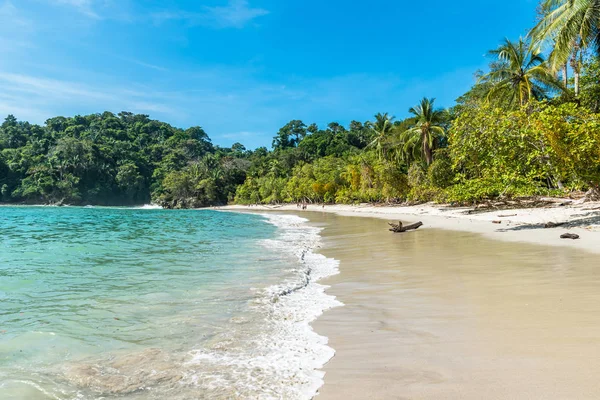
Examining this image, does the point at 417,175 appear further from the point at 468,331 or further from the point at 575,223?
the point at 468,331

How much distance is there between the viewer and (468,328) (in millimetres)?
4039

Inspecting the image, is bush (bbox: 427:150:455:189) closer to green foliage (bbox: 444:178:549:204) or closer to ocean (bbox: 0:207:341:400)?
green foliage (bbox: 444:178:549:204)

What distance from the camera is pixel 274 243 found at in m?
14.5

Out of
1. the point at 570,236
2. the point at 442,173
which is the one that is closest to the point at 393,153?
the point at 442,173

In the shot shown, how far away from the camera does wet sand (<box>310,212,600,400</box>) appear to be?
2770 mm

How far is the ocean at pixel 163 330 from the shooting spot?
3.21 metres

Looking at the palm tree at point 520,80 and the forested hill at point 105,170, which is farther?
the forested hill at point 105,170

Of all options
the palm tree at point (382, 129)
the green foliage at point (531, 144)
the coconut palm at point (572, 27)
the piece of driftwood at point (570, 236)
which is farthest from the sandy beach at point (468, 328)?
the palm tree at point (382, 129)

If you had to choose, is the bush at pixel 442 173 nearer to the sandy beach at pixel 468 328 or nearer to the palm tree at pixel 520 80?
the palm tree at pixel 520 80

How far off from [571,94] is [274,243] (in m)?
22.0

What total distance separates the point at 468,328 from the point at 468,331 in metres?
0.11

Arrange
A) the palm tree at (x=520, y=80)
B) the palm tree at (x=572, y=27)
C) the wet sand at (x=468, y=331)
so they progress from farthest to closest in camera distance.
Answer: the palm tree at (x=520, y=80), the palm tree at (x=572, y=27), the wet sand at (x=468, y=331)

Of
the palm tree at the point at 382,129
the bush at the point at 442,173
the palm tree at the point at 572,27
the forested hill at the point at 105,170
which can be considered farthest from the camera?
the forested hill at the point at 105,170

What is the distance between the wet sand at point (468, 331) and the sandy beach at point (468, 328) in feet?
0.03
